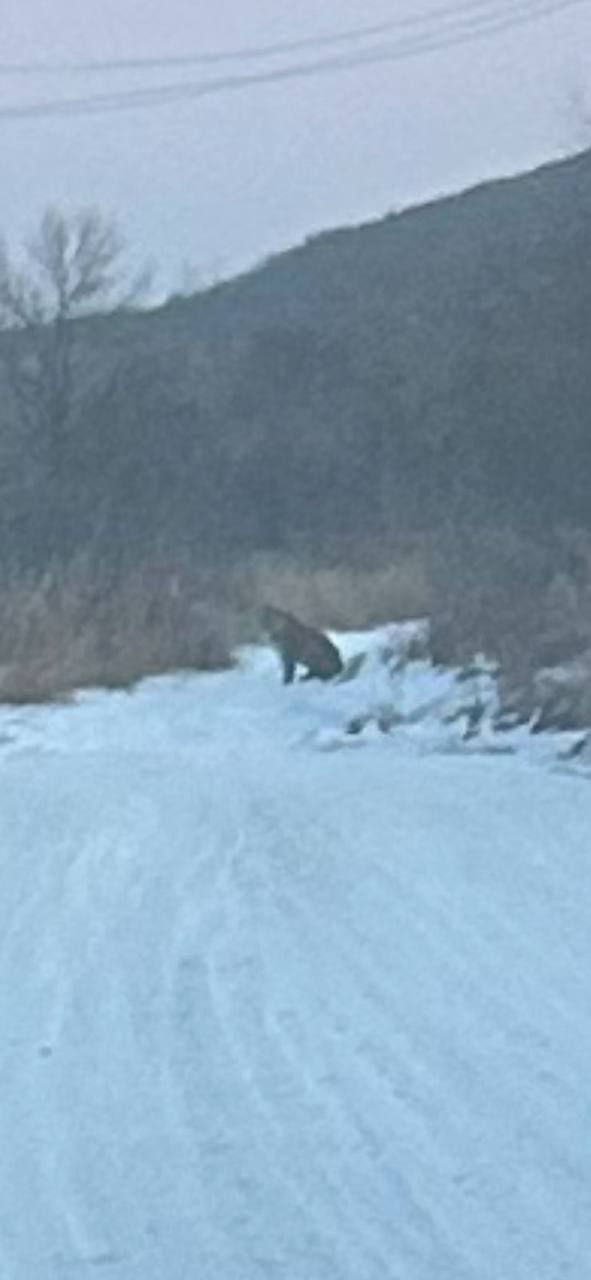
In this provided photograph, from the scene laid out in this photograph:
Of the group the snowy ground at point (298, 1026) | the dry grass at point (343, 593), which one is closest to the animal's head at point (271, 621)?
the dry grass at point (343, 593)

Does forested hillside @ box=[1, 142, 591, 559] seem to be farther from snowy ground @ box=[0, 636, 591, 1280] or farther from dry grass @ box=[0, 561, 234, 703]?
snowy ground @ box=[0, 636, 591, 1280]

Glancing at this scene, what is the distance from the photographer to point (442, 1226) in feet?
20.7

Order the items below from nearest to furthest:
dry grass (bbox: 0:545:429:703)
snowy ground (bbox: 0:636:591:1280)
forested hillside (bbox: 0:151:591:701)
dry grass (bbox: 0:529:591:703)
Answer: snowy ground (bbox: 0:636:591:1280), dry grass (bbox: 0:529:591:703), dry grass (bbox: 0:545:429:703), forested hillside (bbox: 0:151:591:701)

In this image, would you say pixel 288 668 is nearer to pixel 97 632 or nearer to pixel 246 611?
pixel 97 632

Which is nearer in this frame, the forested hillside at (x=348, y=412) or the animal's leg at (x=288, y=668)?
the animal's leg at (x=288, y=668)

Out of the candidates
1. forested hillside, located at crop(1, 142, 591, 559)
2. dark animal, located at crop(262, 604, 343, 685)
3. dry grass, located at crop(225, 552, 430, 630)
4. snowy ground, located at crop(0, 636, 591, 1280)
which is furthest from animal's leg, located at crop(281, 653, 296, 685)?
forested hillside, located at crop(1, 142, 591, 559)

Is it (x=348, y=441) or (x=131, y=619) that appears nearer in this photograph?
(x=131, y=619)

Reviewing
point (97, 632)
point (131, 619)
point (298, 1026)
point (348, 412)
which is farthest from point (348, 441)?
point (298, 1026)

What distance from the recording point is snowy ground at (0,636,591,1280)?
20.9 feet

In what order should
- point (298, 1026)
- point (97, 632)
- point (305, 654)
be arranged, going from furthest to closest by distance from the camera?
point (305, 654), point (97, 632), point (298, 1026)

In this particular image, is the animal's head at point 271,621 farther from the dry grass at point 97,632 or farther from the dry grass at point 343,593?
the dry grass at point 343,593

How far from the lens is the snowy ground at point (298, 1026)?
6371mm

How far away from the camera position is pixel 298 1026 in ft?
28.1

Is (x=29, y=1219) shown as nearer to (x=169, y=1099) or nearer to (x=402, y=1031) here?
(x=169, y=1099)
